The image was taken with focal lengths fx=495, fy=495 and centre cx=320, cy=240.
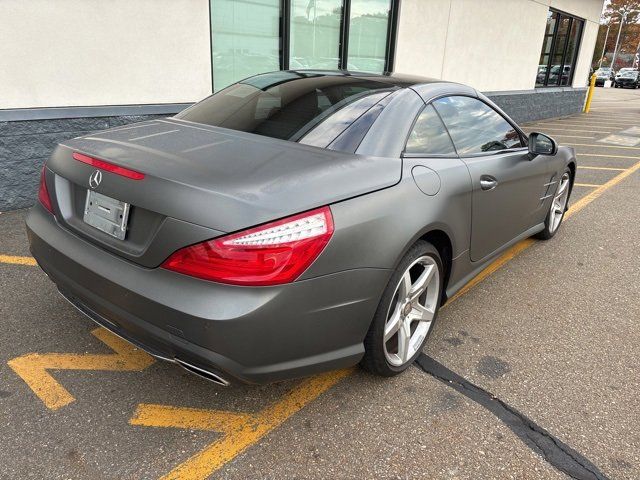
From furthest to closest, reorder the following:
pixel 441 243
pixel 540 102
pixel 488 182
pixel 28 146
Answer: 1. pixel 540 102
2. pixel 28 146
3. pixel 488 182
4. pixel 441 243

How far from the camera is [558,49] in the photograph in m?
15.5

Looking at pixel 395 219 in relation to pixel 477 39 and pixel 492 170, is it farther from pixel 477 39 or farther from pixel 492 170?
pixel 477 39

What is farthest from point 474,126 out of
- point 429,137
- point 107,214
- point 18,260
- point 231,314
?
point 18,260

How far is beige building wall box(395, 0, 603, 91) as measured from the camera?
942cm

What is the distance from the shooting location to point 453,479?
2010mm

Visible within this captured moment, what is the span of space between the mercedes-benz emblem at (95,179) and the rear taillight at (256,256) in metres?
0.56

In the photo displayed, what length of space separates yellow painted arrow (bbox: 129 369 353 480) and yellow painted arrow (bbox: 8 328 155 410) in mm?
380

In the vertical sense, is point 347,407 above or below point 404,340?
below

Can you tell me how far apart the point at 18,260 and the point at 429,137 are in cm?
319

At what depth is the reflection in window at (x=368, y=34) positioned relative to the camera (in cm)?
843

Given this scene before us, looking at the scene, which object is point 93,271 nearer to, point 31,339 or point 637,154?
point 31,339

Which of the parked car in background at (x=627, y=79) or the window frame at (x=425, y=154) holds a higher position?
the window frame at (x=425, y=154)

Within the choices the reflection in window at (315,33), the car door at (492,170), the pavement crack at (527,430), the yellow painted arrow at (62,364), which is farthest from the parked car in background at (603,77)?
the yellow painted arrow at (62,364)

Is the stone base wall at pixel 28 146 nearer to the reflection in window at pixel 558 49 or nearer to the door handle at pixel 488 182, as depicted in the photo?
the door handle at pixel 488 182
